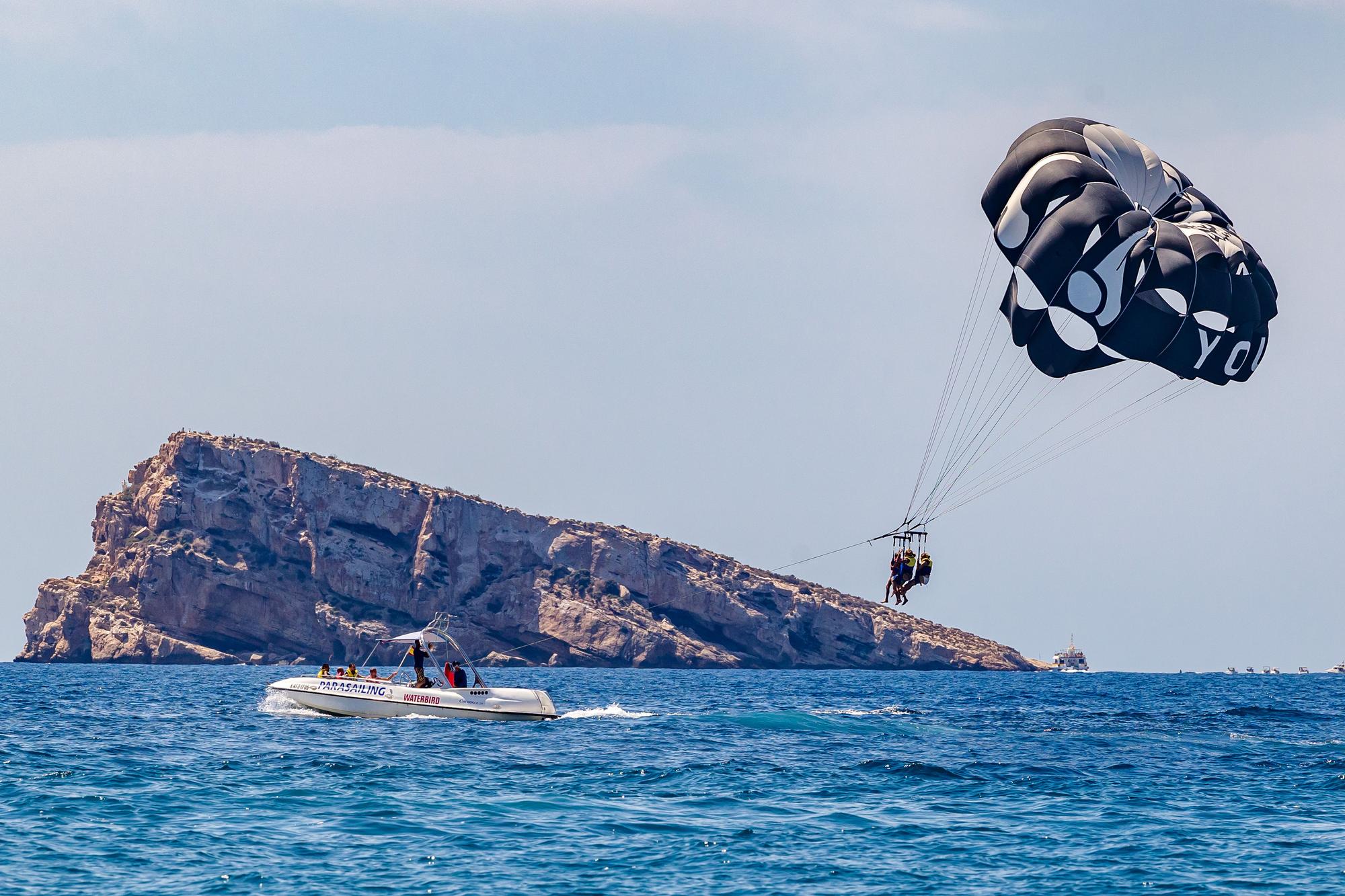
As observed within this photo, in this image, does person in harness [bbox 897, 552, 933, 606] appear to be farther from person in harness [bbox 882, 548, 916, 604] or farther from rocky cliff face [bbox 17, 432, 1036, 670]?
rocky cliff face [bbox 17, 432, 1036, 670]

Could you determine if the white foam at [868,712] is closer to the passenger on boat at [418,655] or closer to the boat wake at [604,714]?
the boat wake at [604,714]

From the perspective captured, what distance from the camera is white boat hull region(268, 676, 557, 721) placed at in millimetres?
42156

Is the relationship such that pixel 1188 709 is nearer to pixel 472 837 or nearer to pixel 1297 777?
pixel 1297 777

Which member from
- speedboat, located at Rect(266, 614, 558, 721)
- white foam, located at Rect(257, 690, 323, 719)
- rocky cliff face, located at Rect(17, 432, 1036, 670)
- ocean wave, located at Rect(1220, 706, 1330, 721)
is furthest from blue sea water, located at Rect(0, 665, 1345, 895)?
rocky cliff face, located at Rect(17, 432, 1036, 670)

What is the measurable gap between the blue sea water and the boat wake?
41 centimetres

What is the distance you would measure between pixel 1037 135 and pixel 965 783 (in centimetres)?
1426

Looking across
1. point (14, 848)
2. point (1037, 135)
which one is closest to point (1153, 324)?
point (1037, 135)

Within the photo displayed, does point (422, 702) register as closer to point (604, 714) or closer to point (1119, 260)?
point (604, 714)

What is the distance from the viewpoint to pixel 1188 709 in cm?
6097

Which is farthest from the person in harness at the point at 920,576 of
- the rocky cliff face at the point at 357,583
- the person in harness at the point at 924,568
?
the rocky cliff face at the point at 357,583

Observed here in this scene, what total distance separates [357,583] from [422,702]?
4007 inches

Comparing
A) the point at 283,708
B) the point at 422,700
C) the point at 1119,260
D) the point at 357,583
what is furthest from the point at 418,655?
the point at 357,583

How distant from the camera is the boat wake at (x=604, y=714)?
150ft

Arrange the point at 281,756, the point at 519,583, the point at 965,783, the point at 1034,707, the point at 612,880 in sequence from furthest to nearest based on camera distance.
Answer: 1. the point at 519,583
2. the point at 1034,707
3. the point at 281,756
4. the point at 965,783
5. the point at 612,880
